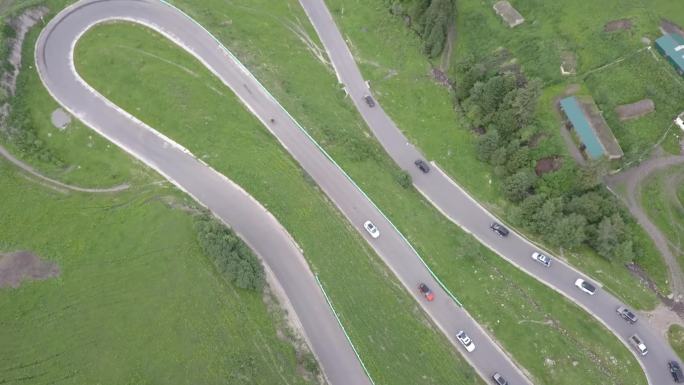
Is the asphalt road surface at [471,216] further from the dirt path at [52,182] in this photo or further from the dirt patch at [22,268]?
the dirt patch at [22,268]

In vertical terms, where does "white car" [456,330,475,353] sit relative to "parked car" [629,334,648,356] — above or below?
below

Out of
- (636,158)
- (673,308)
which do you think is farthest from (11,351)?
(636,158)

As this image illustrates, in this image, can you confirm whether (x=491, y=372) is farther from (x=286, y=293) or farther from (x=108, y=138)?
(x=108, y=138)

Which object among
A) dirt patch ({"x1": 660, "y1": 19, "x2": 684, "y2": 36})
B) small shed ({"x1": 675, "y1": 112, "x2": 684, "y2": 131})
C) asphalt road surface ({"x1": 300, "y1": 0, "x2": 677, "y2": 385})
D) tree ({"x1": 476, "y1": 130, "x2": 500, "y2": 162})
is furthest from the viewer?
dirt patch ({"x1": 660, "y1": 19, "x2": 684, "y2": 36})

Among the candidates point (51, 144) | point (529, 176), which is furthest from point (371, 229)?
point (51, 144)

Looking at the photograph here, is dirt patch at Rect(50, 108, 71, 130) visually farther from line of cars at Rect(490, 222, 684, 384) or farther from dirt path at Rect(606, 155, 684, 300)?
dirt path at Rect(606, 155, 684, 300)

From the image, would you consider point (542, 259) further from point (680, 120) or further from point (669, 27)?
point (669, 27)

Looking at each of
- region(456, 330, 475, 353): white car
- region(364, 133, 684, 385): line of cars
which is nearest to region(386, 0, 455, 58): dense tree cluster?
region(364, 133, 684, 385): line of cars
